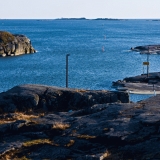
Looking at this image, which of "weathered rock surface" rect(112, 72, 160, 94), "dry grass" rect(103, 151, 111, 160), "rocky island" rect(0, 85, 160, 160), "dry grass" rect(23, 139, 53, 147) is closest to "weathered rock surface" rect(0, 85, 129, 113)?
"rocky island" rect(0, 85, 160, 160)

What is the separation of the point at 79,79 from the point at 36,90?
40946 millimetres

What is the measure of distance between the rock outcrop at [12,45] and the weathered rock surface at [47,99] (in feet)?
251

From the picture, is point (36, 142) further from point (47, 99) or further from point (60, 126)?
point (47, 99)

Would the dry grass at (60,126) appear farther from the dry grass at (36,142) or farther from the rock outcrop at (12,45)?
the rock outcrop at (12,45)

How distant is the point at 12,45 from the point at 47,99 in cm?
8246

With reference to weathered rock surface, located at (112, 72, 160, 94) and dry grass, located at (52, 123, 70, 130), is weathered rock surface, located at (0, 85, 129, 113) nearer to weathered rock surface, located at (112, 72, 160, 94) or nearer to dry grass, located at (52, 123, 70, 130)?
dry grass, located at (52, 123, 70, 130)

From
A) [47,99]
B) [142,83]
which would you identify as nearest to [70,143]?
[47,99]

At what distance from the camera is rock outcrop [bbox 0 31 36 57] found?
10300 centimetres

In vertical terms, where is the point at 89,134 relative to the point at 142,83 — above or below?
above

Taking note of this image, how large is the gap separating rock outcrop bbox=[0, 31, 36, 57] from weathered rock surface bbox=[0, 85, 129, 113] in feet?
251

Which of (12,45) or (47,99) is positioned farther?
(12,45)

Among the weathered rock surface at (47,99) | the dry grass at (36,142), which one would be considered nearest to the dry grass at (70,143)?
the dry grass at (36,142)

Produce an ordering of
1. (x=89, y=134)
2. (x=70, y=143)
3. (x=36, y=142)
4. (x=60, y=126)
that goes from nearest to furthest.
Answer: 1. (x=70, y=143)
2. (x=36, y=142)
3. (x=89, y=134)
4. (x=60, y=126)

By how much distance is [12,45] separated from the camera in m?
105
